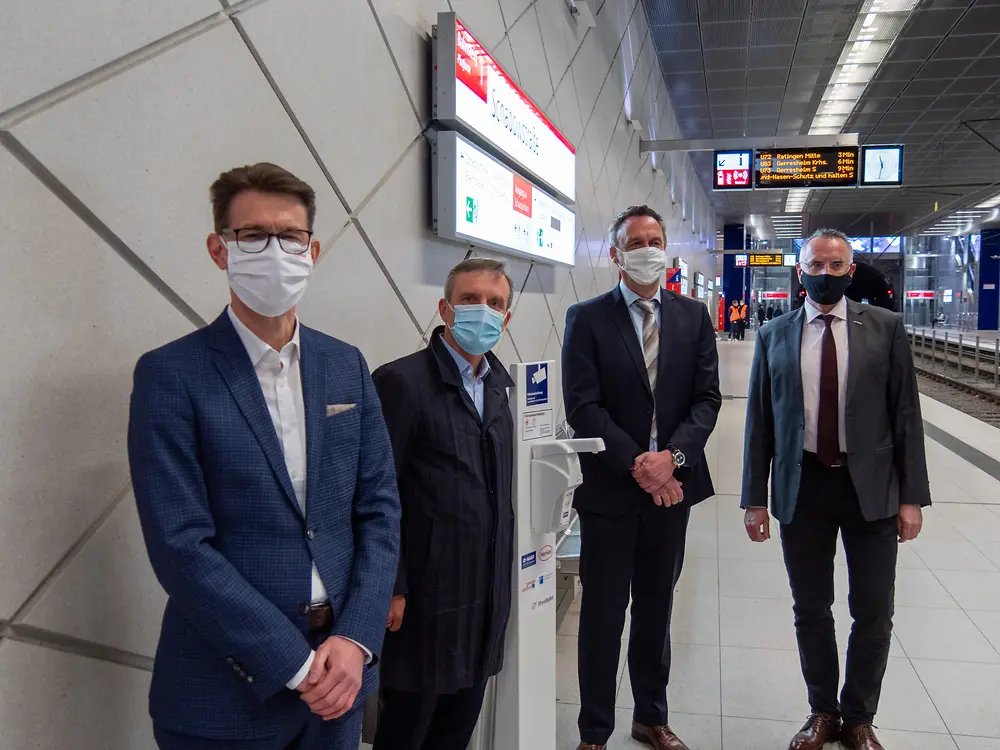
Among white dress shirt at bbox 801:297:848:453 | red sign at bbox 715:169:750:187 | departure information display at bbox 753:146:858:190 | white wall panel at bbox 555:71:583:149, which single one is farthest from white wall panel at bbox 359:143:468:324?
departure information display at bbox 753:146:858:190

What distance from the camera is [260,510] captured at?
1.13m

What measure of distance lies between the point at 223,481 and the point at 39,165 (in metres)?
0.55

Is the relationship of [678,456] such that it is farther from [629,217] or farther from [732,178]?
[732,178]

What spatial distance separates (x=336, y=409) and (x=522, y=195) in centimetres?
265

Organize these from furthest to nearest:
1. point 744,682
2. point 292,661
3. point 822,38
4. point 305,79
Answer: point 822,38, point 744,682, point 305,79, point 292,661

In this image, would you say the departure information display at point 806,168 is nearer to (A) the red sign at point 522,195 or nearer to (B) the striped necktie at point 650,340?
(A) the red sign at point 522,195

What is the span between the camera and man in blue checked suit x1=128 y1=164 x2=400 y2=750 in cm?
106

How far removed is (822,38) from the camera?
26.3ft

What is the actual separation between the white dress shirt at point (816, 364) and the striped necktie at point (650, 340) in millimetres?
461

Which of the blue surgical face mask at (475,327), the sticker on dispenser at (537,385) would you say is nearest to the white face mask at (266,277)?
the blue surgical face mask at (475,327)

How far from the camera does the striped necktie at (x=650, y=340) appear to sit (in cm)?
221

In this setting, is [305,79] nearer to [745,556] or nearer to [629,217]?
[629,217]

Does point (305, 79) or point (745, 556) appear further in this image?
point (745, 556)


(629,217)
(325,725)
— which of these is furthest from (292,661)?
(629,217)
